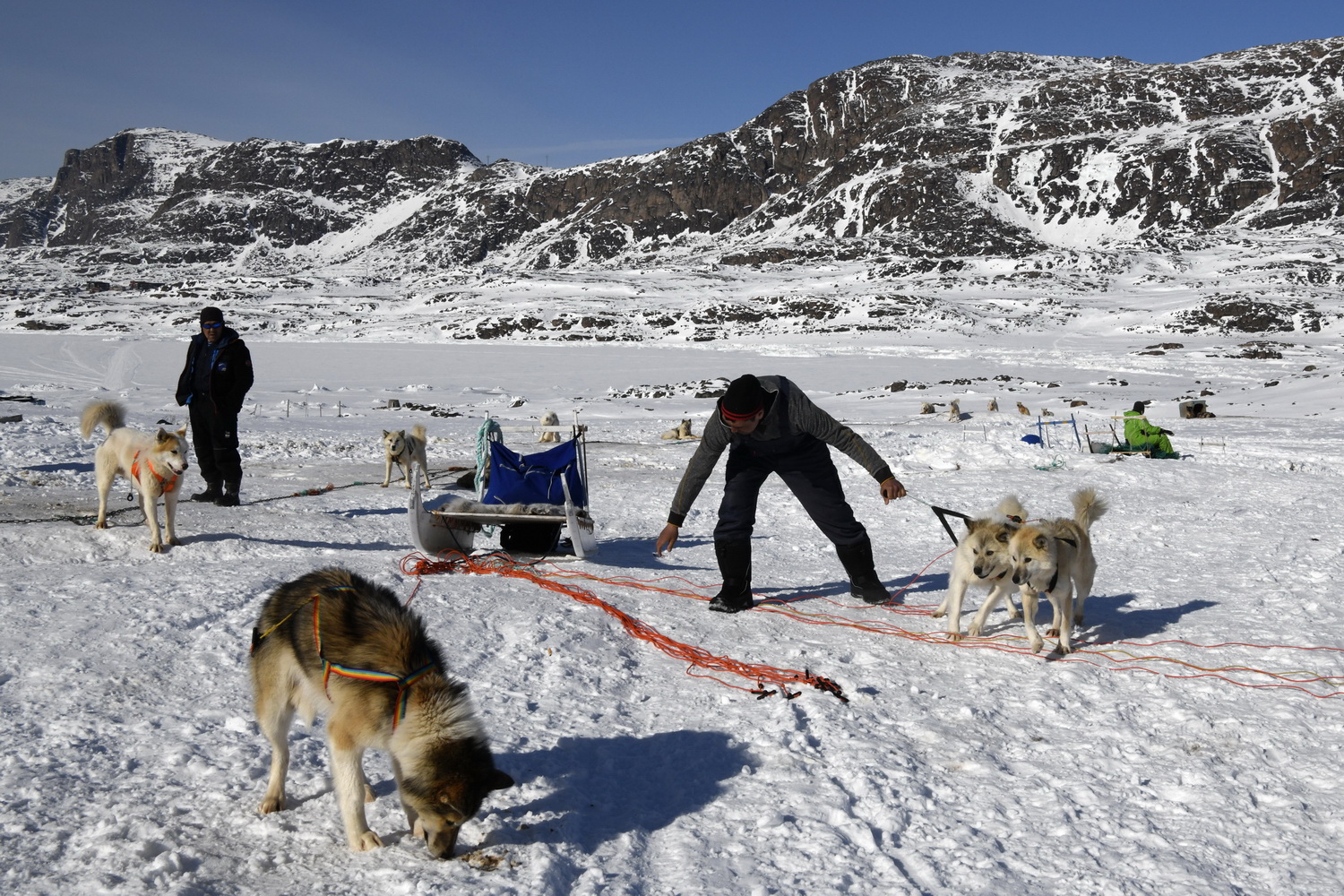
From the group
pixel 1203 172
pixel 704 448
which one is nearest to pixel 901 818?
pixel 704 448

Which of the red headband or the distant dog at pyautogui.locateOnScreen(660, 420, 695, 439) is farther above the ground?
the red headband

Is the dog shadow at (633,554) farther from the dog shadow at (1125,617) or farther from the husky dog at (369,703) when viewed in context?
the husky dog at (369,703)

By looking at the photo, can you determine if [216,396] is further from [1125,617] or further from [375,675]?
[1125,617]

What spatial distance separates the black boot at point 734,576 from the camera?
18.9 feet

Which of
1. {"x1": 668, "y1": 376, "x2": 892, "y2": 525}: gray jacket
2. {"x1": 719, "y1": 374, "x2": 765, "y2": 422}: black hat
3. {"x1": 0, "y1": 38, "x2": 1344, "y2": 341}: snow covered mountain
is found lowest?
{"x1": 668, "y1": 376, "x2": 892, "y2": 525}: gray jacket

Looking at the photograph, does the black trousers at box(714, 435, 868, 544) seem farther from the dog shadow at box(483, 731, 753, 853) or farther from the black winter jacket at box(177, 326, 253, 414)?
the black winter jacket at box(177, 326, 253, 414)

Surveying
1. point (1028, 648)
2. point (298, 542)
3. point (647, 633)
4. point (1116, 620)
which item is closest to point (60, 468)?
point (298, 542)

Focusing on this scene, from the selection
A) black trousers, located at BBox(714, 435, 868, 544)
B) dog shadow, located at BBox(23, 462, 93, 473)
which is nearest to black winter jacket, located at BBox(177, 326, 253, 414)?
dog shadow, located at BBox(23, 462, 93, 473)

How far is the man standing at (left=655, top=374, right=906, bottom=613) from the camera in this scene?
17.5 ft

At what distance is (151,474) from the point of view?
19.9 ft

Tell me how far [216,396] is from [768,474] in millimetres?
4947

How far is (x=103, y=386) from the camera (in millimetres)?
30094

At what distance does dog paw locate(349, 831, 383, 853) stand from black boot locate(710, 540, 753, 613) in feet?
10.5

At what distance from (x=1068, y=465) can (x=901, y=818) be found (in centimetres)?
1183
